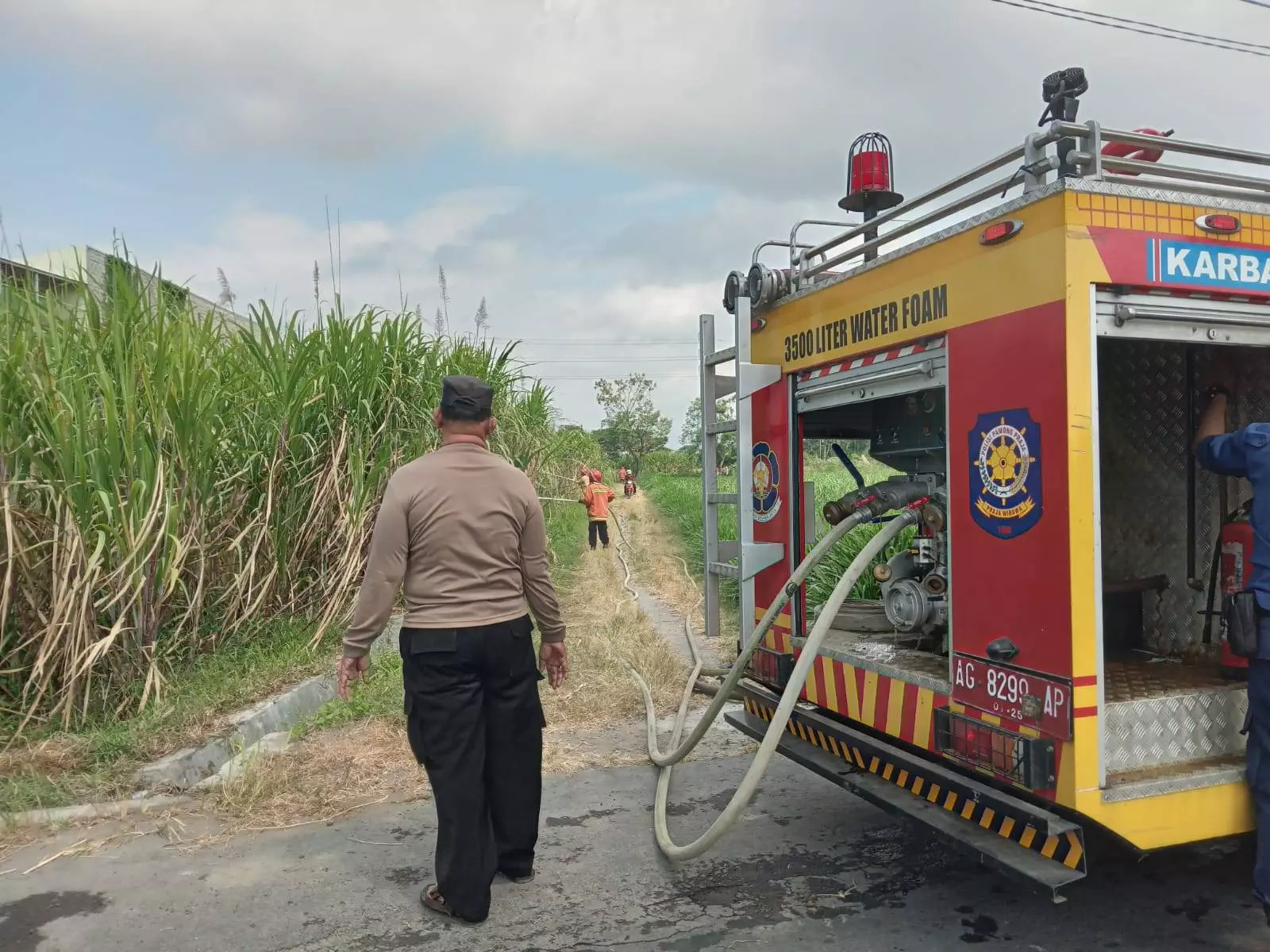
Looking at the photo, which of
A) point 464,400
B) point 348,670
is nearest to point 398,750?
point 348,670

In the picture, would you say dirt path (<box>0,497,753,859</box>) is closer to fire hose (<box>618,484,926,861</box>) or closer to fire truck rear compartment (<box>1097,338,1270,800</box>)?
fire hose (<box>618,484,926,861</box>)

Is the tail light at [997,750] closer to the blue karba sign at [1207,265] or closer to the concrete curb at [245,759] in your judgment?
the blue karba sign at [1207,265]

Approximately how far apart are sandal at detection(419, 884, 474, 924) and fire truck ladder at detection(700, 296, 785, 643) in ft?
5.54

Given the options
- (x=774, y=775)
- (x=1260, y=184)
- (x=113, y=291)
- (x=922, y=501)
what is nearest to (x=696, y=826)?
(x=774, y=775)

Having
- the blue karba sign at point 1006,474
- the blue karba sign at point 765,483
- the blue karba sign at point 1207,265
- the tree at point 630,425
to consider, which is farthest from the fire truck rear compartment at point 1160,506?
the tree at point 630,425

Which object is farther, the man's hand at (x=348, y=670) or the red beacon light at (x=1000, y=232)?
the man's hand at (x=348, y=670)

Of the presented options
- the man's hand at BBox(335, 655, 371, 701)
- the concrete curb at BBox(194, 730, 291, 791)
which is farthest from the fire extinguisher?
the concrete curb at BBox(194, 730, 291, 791)

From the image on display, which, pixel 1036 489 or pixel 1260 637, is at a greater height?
pixel 1036 489

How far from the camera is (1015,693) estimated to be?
2756 mm

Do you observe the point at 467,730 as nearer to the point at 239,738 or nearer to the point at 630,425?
the point at 239,738

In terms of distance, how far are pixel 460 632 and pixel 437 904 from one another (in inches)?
41.7

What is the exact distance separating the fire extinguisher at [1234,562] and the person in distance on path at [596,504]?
11099mm

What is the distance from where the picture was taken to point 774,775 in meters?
4.86

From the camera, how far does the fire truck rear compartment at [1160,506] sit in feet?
12.7
